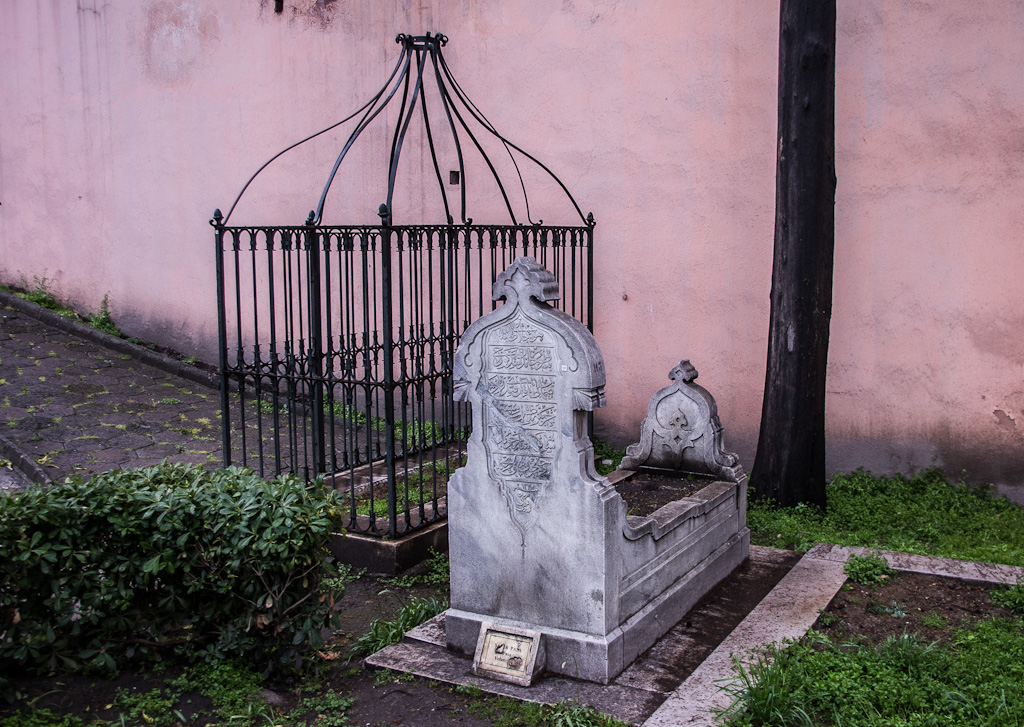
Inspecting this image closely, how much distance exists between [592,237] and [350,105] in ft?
10.8

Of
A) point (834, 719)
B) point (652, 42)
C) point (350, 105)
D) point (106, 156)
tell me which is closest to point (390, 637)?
point (834, 719)

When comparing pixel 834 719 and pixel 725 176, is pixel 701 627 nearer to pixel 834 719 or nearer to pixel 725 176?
pixel 834 719

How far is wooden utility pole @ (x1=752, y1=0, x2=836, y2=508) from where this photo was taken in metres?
6.33

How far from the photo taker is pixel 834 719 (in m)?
3.59

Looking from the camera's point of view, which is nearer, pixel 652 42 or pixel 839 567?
pixel 839 567

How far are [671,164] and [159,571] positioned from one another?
537 cm

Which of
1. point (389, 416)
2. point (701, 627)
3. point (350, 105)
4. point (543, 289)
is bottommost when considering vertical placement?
point (701, 627)

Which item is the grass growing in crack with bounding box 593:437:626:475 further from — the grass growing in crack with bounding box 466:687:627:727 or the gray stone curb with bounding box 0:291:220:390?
the gray stone curb with bounding box 0:291:220:390

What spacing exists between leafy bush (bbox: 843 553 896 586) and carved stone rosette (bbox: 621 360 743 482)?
0.85m

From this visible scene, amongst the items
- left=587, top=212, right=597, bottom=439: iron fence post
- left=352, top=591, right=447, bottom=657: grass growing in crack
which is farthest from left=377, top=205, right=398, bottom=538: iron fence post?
left=587, top=212, right=597, bottom=439: iron fence post

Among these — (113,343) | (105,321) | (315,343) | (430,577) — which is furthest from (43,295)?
(430,577)

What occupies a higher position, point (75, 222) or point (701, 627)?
point (75, 222)

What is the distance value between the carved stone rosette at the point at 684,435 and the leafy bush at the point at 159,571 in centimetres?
254

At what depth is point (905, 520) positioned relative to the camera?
6426 mm
